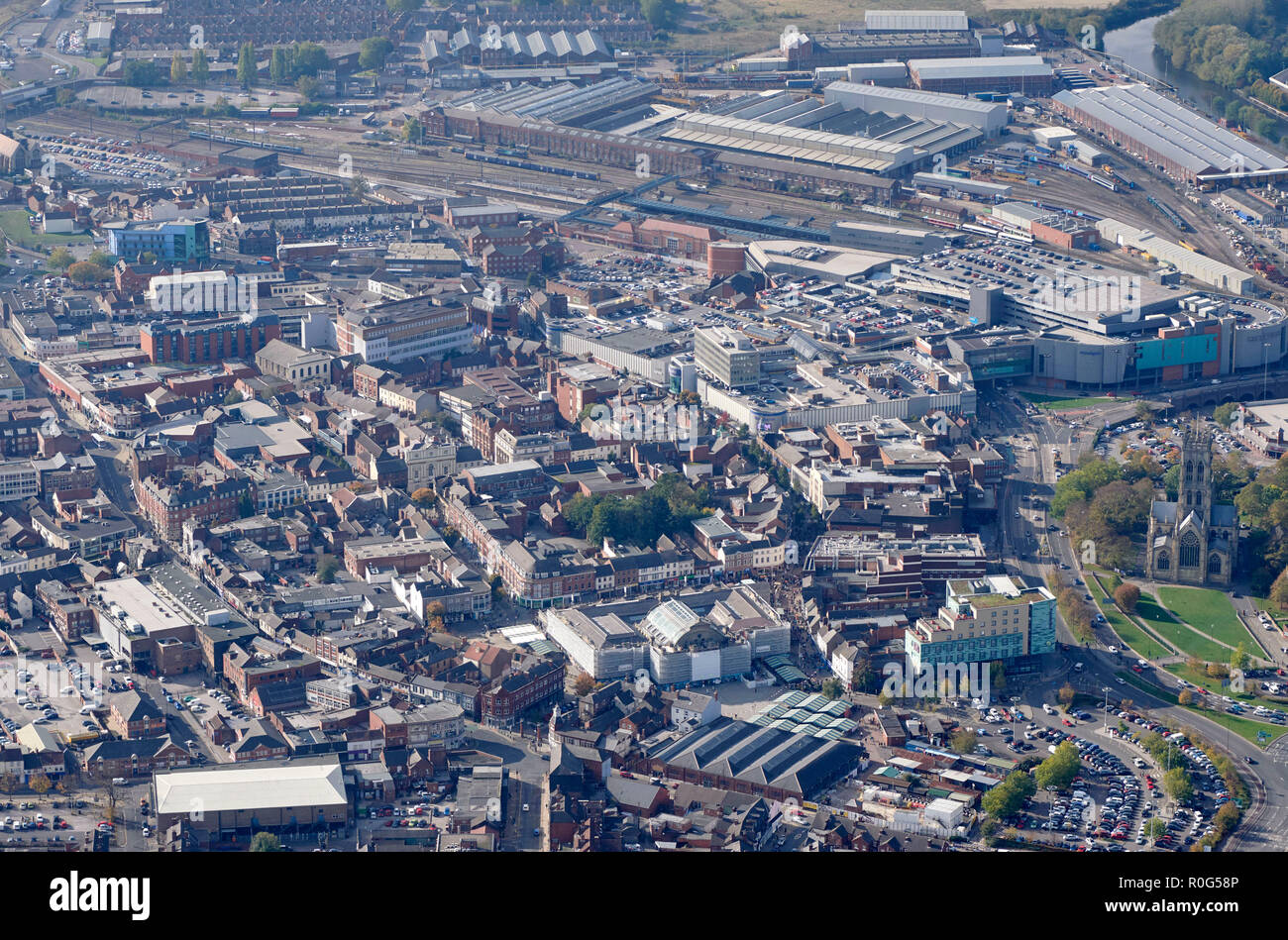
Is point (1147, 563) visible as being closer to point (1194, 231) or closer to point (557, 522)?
point (557, 522)

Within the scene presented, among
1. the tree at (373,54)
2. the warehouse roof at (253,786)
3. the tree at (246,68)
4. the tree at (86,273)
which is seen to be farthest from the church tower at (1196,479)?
the tree at (246,68)

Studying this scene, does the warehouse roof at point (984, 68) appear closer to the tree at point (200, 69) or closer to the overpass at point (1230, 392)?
the tree at point (200, 69)

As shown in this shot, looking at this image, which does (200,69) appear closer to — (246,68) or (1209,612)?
(246,68)

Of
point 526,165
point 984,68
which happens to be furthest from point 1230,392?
point 984,68

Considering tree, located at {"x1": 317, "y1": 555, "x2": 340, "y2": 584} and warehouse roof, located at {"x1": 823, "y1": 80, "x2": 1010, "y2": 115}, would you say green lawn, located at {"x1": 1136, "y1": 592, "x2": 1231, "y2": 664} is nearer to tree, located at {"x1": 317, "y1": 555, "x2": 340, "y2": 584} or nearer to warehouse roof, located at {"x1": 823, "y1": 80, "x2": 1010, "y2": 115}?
tree, located at {"x1": 317, "y1": 555, "x2": 340, "y2": 584}

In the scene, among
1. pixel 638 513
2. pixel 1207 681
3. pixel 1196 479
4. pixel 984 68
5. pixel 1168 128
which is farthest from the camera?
pixel 984 68

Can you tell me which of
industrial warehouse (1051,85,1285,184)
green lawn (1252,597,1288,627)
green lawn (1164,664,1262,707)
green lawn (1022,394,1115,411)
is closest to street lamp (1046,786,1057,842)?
green lawn (1164,664,1262,707)
